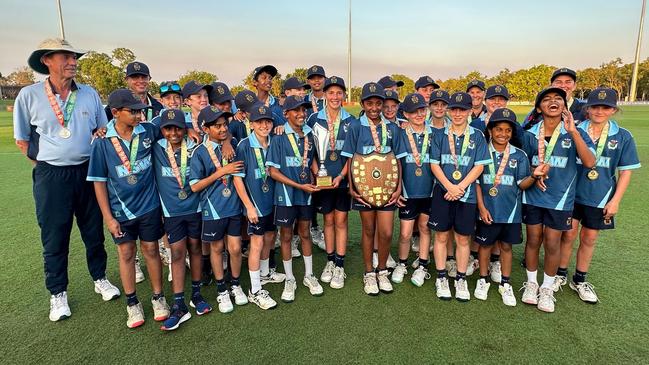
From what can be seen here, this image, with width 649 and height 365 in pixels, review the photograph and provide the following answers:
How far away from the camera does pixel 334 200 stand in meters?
4.25

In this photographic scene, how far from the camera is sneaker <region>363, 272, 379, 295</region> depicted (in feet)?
13.3

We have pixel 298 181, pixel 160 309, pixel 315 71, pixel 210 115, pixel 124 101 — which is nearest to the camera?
pixel 124 101

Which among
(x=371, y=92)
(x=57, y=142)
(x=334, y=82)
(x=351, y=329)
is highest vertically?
(x=334, y=82)

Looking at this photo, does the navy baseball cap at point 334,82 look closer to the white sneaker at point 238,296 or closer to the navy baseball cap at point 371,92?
the navy baseball cap at point 371,92

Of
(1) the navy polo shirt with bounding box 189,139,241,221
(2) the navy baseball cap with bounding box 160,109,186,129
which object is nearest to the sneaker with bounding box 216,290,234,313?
(1) the navy polo shirt with bounding box 189,139,241,221

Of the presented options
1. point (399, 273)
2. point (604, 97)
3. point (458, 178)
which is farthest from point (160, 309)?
point (604, 97)

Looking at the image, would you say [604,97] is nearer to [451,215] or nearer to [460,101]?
[460,101]

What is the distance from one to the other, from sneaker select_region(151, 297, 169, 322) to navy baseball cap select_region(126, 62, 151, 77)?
2663 millimetres

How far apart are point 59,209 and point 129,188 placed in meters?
0.93

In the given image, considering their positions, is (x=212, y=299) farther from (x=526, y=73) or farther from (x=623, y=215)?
(x=526, y=73)

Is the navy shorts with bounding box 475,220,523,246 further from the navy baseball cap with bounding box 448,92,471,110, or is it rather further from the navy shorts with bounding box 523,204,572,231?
→ the navy baseball cap with bounding box 448,92,471,110

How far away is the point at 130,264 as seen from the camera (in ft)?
11.8

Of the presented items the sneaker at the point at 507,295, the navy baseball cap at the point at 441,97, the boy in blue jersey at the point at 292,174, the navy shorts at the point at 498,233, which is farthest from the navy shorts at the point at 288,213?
the sneaker at the point at 507,295

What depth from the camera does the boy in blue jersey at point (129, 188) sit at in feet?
10.9
